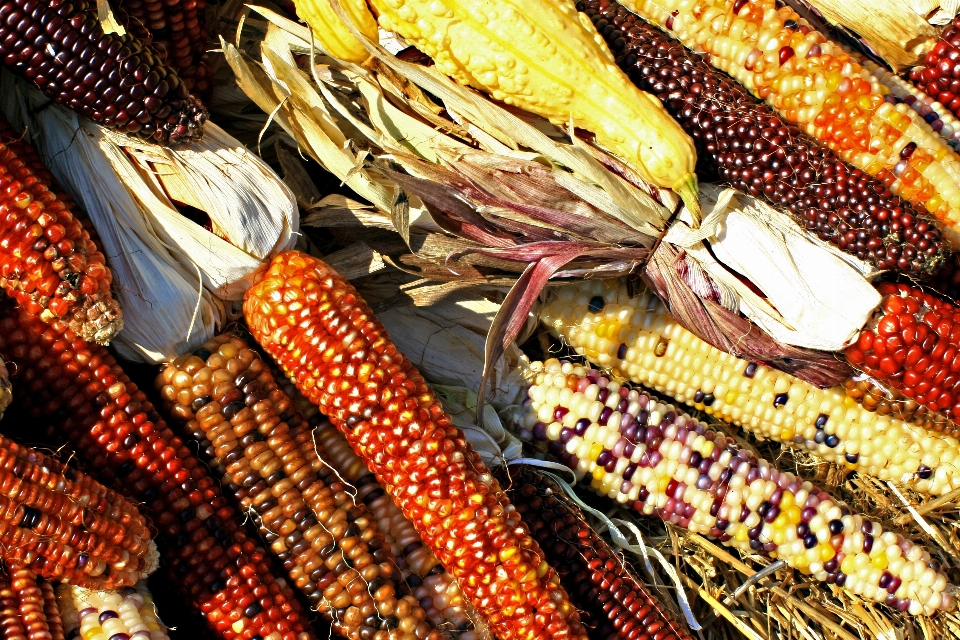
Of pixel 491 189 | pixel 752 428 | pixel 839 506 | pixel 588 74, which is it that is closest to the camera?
pixel 588 74

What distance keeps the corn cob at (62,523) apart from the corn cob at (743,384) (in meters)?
1.93

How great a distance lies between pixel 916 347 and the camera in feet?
10.00

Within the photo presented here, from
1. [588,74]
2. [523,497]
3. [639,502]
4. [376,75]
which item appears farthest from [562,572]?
[376,75]

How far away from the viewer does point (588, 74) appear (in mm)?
2949

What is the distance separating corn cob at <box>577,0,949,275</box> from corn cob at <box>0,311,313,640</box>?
233 cm

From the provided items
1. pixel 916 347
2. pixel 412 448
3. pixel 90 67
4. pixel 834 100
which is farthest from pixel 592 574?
pixel 90 67

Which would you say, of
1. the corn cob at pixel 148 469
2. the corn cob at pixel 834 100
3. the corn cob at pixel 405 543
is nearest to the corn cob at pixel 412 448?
the corn cob at pixel 405 543

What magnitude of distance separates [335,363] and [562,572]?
121cm

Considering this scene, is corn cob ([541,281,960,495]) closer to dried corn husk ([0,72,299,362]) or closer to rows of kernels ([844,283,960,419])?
rows of kernels ([844,283,960,419])

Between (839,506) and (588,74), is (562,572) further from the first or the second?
(588,74)

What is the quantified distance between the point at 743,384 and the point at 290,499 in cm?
203

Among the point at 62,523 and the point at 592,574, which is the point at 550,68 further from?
the point at 62,523

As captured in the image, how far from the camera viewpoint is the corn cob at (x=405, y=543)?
9.67 ft

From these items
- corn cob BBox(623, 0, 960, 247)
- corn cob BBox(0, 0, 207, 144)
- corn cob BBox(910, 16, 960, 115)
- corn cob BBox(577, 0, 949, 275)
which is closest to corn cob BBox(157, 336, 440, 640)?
corn cob BBox(0, 0, 207, 144)
